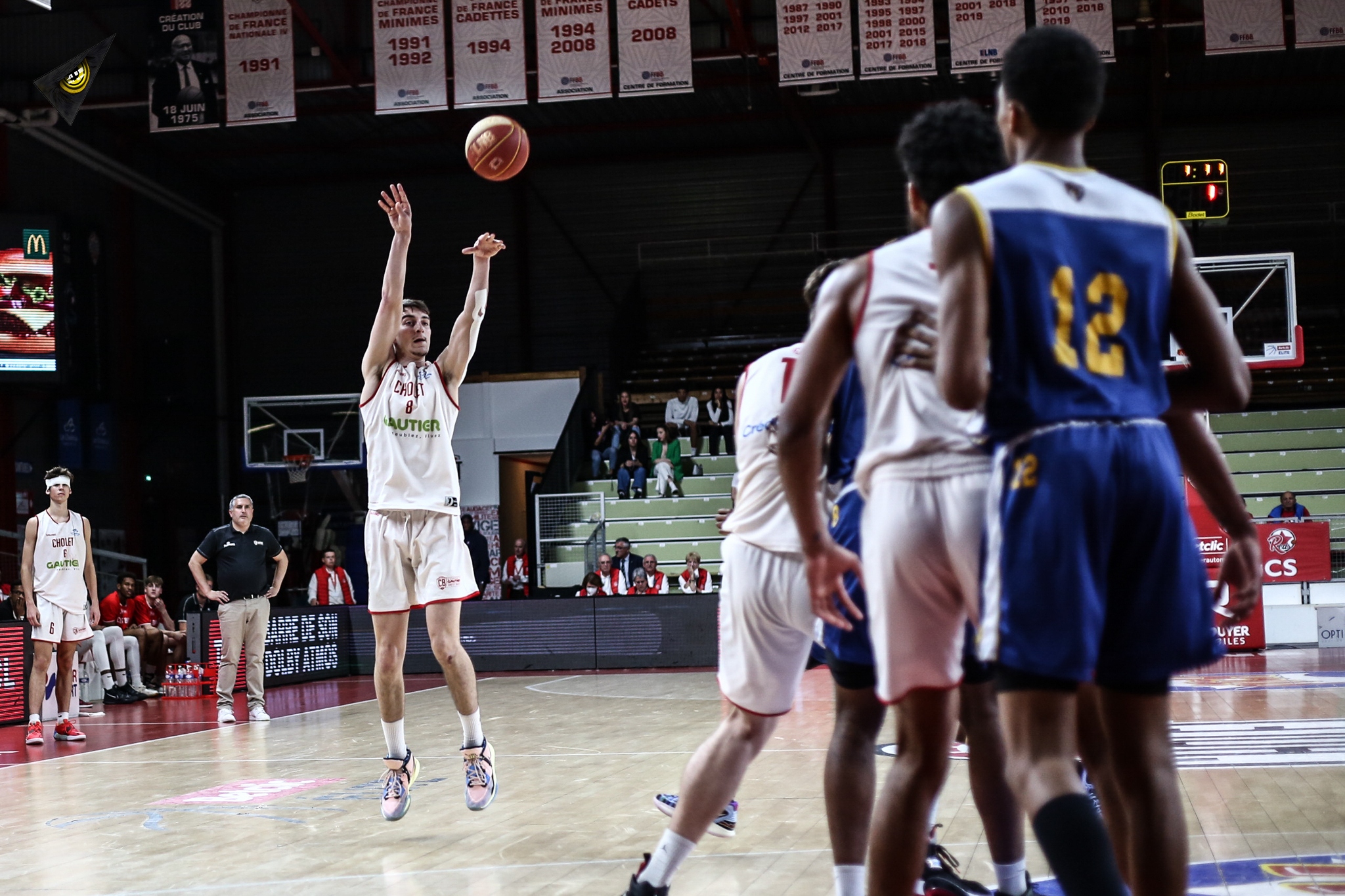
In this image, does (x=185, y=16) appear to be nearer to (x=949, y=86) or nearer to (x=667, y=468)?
(x=667, y=468)

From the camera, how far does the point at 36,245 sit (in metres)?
18.2

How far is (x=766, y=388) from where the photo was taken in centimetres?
373

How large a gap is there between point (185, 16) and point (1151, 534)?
16.7 m

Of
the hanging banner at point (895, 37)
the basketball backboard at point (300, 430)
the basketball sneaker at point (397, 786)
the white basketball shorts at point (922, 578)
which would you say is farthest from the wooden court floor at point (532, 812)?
the basketball backboard at point (300, 430)

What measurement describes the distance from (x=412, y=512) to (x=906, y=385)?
3482mm

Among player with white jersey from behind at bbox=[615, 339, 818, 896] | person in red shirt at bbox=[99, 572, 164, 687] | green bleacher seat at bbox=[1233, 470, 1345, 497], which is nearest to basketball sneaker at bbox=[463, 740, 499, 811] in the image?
player with white jersey from behind at bbox=[615, 339, 818, 896]

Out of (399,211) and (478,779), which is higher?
(399,211)

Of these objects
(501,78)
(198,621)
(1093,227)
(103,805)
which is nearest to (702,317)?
(501,78)

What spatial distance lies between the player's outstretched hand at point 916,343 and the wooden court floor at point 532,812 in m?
2.01

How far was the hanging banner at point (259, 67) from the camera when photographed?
54.4ft

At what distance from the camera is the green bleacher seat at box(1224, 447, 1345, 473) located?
1906 cm

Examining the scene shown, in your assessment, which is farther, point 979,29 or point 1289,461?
point 1289,461

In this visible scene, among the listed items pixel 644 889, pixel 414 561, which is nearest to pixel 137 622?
pixel 414 561

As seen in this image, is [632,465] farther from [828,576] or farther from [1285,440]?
[828,576]
